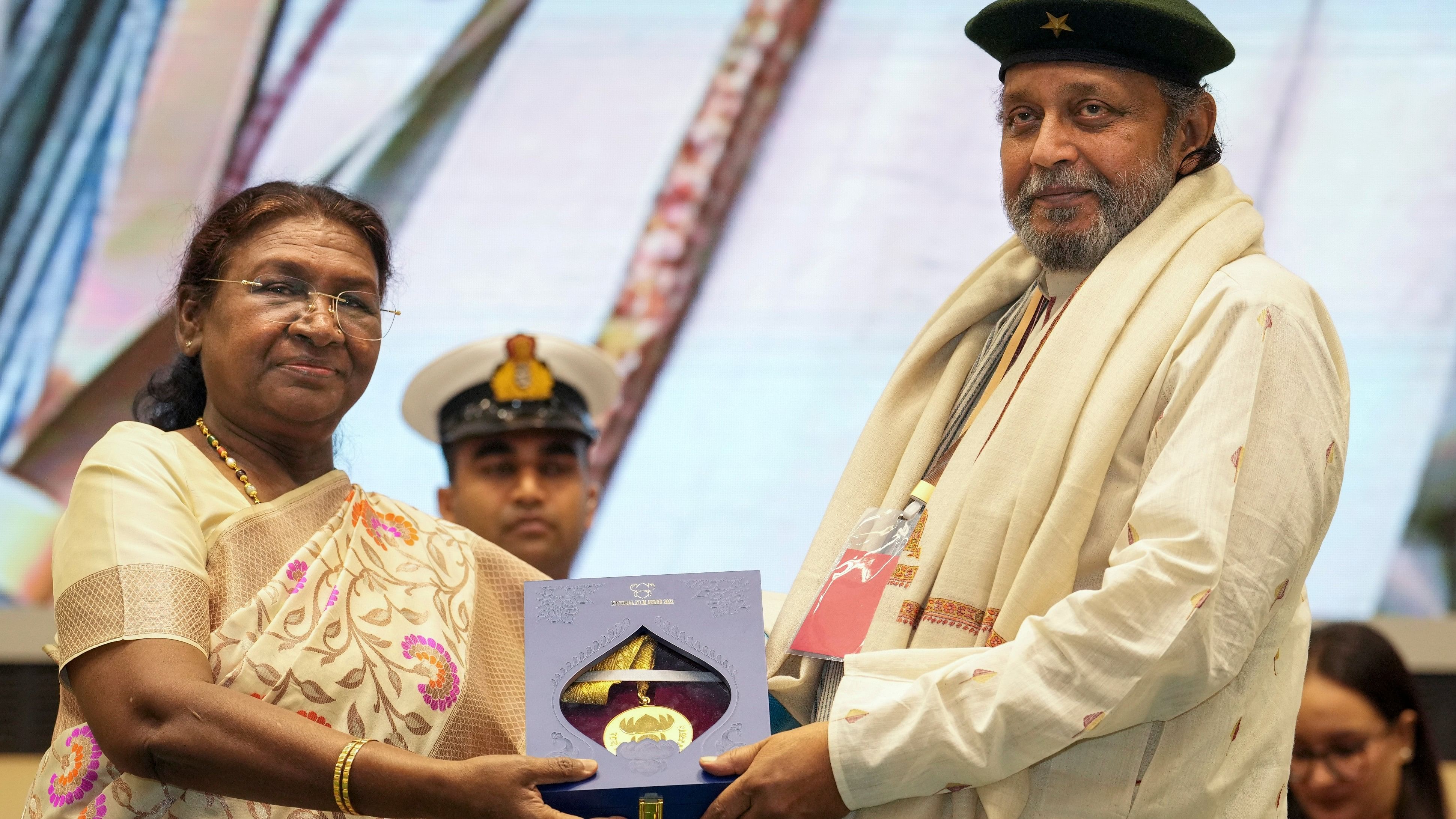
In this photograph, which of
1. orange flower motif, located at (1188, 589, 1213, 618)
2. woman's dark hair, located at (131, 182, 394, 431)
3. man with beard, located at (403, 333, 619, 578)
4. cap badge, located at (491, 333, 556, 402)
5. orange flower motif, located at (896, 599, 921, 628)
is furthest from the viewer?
cap badge, located at (491, 333, 556, 402)

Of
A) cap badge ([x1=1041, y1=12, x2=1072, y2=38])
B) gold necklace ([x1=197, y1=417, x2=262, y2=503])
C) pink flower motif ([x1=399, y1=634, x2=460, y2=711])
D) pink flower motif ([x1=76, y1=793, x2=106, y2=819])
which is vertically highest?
cap badge ([x1=1041, y1=12, x2=1072, y2=38])

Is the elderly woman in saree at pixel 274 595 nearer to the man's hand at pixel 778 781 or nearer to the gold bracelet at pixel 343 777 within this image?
the gold bracelet at pixel 343 777

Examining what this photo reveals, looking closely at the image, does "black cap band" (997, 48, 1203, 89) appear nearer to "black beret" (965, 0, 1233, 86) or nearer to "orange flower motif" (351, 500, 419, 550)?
"black beret" (965, 0, 1233, 86)

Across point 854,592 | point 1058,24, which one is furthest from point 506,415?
point 1058,24

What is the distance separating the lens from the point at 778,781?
5.87 feet

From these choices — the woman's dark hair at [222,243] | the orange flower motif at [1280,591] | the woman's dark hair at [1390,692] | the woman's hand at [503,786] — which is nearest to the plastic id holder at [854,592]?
the woman's hand at [503,786]

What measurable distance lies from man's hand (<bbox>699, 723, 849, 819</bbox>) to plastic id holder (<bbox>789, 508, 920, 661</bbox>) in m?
0.21

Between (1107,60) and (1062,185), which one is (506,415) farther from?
(1107,60)

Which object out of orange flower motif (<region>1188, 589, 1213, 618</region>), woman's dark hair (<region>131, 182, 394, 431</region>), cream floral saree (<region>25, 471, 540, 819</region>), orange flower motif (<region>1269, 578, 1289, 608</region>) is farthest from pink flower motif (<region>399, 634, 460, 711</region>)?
orange flower motif (<region>1269, 578, 1289, 608</region>)

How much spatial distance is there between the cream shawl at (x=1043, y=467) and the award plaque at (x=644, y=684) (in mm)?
188

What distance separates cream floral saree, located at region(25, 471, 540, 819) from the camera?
74.0 inches

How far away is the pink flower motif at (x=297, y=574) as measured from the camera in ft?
6.51

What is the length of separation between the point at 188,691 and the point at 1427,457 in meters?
3.14

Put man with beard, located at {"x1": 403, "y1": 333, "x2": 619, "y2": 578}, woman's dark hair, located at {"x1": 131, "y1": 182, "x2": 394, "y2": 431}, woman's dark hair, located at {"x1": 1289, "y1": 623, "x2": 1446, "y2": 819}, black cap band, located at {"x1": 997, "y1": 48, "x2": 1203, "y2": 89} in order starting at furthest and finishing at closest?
man with beard, located at {"x1": 403, "y1": 333, "x2": 619, "y2": 578}, woman's dark hair, located at {"x1": 1289, "y1": 623, "x2": 1446, "y2": 819}, woman's dark hair, located at {"x1": 131, "y1": 182, "x2": 394, "y2": 431}, black cap band, located at {"x1": 997, "y1": 48, "x2": 1203, "y2": 89}
